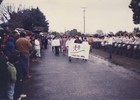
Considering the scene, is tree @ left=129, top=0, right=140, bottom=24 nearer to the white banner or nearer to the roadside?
the roadside

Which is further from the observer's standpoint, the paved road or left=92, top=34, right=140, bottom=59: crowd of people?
left=92, top=34, right=140, bottom=59: crowd of people

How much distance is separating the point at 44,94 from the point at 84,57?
15.0 m

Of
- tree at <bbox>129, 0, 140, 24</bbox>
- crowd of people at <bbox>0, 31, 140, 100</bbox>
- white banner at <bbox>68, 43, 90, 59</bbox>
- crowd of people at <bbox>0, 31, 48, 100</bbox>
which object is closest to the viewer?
crowd of people at <bbox>0, 31, 48, 100</bbox>

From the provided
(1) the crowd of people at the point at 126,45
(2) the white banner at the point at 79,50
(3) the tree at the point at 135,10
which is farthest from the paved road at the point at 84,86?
(3) the tree at the point at 135,10

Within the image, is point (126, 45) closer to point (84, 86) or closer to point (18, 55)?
point (18, 55)

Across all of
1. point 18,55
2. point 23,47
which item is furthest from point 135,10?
A: point 18,55

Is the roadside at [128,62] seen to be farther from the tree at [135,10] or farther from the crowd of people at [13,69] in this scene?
the tree at [135,10]

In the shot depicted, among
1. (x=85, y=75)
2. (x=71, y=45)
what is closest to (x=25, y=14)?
(x=71, y=45)

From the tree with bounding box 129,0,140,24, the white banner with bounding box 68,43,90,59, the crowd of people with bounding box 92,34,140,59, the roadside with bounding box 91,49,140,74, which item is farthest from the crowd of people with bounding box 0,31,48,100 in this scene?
the tree with bounding box 129,0,140,24

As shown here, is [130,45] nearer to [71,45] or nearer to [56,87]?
[71,45]

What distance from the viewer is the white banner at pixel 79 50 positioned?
27.2 metres

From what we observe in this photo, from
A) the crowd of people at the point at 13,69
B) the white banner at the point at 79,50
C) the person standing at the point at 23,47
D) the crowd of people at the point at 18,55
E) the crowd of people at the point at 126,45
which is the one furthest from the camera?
the crowd of people at the point at 126,45

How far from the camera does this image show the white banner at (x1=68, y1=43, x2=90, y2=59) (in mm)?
27250

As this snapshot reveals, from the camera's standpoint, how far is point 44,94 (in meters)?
12.4
